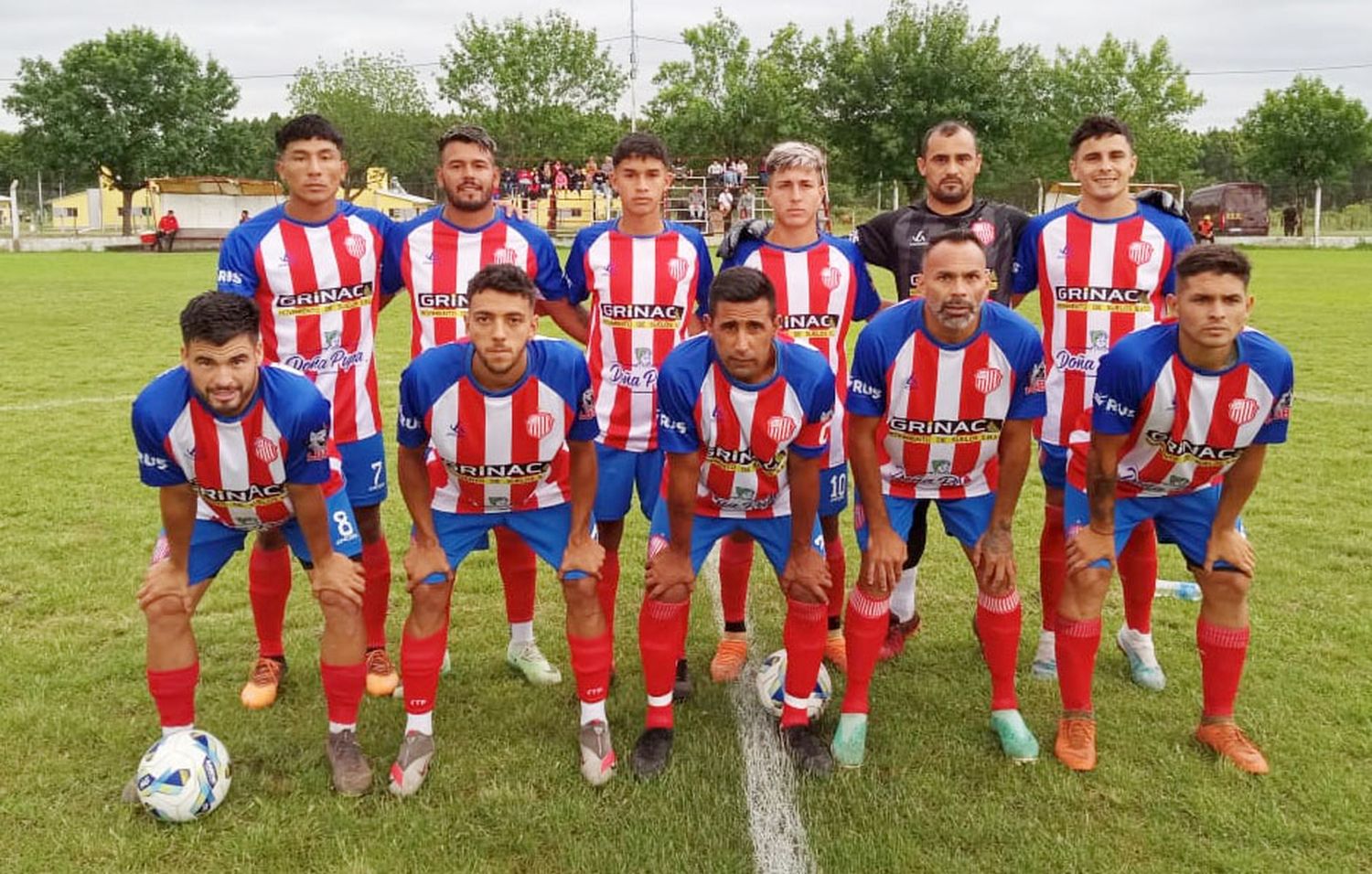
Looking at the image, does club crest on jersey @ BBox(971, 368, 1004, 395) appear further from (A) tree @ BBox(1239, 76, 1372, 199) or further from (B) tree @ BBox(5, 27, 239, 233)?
(B) tree @ BBox(5, 27, 239, 233)

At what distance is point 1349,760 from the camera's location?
3299 mm

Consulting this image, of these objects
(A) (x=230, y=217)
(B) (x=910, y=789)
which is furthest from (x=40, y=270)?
(B) (x=910, y=789)

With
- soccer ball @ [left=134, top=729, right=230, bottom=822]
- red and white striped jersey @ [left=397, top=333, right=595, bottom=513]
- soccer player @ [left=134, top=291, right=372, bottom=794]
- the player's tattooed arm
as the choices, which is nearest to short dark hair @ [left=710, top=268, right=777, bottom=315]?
red and white striped jersey @ [left=397, top=333, right=595, bottom=513]

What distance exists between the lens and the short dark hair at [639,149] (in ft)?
12.8

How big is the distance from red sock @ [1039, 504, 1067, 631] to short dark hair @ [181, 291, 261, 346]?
295 cm

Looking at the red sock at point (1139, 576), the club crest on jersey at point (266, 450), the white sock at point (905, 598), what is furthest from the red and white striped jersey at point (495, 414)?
the red sock at point (1139, 576)

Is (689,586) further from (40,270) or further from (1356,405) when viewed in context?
(40,270)

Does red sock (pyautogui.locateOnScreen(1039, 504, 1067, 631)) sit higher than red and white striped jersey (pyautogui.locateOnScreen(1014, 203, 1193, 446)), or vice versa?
red and white striped jersey (pyautogui.locateOnScreen(1014, 203, 1193, 446))

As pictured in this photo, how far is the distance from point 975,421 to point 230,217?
4692 centimetres

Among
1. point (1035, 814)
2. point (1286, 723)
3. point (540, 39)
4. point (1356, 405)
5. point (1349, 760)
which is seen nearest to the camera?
point (1035, 814)

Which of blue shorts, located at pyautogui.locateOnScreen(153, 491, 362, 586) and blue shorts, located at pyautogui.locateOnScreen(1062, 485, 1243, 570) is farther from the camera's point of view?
blue shorts, located at pyautogui.locateOnScreen(1062, 485, 1243, 570)

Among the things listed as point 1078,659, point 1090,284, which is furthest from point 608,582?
point 1090,284

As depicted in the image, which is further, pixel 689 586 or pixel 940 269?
pixel 689 586

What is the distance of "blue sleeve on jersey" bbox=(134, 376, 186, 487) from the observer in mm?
3033
